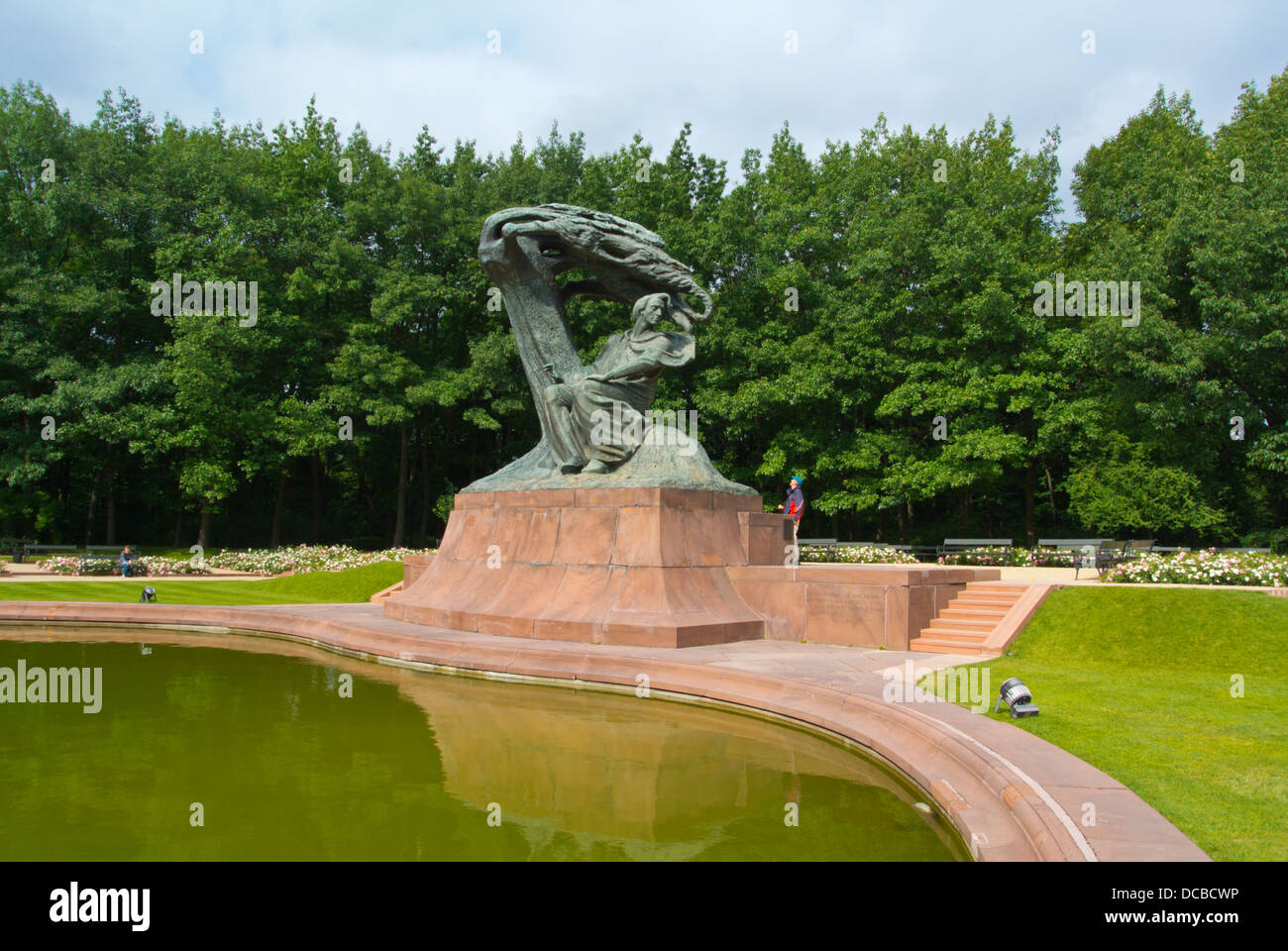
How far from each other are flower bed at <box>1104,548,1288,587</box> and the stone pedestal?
6708mm

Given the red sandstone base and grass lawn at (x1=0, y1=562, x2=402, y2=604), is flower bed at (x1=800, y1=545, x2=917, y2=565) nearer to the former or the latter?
the red sandstone base

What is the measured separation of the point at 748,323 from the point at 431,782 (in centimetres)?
2824

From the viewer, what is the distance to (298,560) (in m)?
28.2

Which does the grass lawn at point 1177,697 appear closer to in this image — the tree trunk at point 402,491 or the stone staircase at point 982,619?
the stone staircase at point 982,619

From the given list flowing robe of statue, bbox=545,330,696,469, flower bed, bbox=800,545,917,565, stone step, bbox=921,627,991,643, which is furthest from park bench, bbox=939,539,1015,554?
flowing robe of statue, bbox=545,330,696,469

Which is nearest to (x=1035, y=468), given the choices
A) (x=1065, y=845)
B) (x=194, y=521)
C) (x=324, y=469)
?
(x=324, y=469)

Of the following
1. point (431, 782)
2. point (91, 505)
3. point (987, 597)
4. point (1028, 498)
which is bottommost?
point (431, 782)

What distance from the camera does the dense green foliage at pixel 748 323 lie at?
26.5m

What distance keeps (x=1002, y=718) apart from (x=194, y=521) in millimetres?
41299

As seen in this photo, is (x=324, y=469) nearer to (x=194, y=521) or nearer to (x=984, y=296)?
(x=194, y=521)

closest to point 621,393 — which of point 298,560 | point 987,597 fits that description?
point 987,597

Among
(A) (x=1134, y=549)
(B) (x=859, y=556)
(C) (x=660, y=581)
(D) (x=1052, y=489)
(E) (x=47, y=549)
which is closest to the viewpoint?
(C) (x=660, y=581)

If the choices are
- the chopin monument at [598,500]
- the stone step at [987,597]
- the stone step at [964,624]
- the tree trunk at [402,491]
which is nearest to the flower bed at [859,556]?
the chopin monument at [598,500]

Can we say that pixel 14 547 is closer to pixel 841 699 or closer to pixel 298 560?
pixel 298 560
